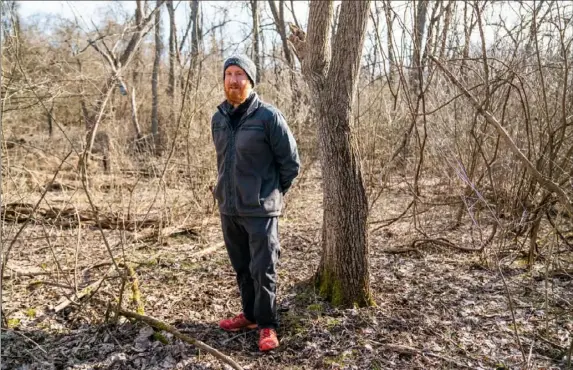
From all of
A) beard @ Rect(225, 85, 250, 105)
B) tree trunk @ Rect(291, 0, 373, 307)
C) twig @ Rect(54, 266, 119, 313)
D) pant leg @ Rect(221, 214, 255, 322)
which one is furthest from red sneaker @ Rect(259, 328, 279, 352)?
beard @ Rect(225, 85, 250, 105)

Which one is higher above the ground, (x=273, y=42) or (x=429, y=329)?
(x=273, y=42)

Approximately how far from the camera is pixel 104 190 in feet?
27.0

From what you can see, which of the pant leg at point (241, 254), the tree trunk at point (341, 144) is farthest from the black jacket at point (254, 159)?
the tree trunk at point (341, 144)

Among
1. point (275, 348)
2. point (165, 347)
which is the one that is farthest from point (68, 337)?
point (275, 348)

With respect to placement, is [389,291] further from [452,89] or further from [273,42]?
[273,42]

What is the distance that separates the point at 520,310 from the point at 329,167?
210 centimetres

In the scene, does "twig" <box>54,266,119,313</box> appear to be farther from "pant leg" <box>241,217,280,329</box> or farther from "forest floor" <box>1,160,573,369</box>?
"pant leg" <box>241,217,280,329</box>

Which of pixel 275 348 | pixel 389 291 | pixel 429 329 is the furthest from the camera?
pixel 389 291

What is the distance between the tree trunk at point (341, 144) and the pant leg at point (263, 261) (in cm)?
65

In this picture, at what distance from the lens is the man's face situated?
10.1 ft

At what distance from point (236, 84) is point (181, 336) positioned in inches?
72.1

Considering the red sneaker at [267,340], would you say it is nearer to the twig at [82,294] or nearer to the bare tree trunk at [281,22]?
the twig at [82,294]

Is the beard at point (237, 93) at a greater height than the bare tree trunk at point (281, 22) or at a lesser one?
lesser

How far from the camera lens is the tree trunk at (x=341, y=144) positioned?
3486mm
